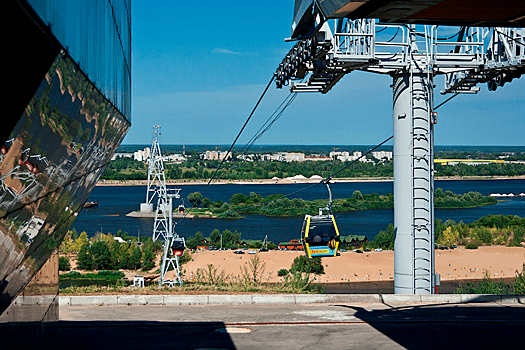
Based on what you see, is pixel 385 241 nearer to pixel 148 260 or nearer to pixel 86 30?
pixel 148 260

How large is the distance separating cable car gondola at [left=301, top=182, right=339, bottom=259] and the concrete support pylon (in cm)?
277

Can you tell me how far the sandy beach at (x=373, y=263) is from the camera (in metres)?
40.4

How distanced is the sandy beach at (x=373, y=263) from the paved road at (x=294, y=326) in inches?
1068

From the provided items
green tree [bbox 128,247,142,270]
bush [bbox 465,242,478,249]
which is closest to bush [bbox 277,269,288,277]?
green tree [bbox 128,247,142,270]

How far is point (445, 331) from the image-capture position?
30.1ft

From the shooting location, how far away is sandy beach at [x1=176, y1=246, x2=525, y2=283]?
40.4 metres

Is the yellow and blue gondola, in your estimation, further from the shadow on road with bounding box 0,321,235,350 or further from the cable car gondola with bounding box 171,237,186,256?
the shadow on road with bounding box 0,321,235,350

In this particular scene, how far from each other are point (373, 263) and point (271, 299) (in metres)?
35.2

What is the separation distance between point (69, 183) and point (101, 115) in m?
0.61

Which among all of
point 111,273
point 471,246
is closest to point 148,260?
point 111,273

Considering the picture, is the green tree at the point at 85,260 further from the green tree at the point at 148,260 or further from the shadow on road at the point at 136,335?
the shadow on road at the point at 136,335

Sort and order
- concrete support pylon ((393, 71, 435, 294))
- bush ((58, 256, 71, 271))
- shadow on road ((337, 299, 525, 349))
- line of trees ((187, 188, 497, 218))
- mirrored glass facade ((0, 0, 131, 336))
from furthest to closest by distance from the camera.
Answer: line of trees ((187, 188, 497, 218)) → bush ((58, 256, 71, 271)) → concrete support pylon ((393, 71, 435, 294)) → shadow on road ((337, 299, 525, 349)) → mirrored glass facade ((0, 0, 131, 336))

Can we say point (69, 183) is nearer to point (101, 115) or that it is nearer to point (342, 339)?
point (101, 115)

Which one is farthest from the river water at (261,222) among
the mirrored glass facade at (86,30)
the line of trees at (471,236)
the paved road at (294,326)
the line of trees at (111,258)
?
the mirrored glass facade at (86,30)
